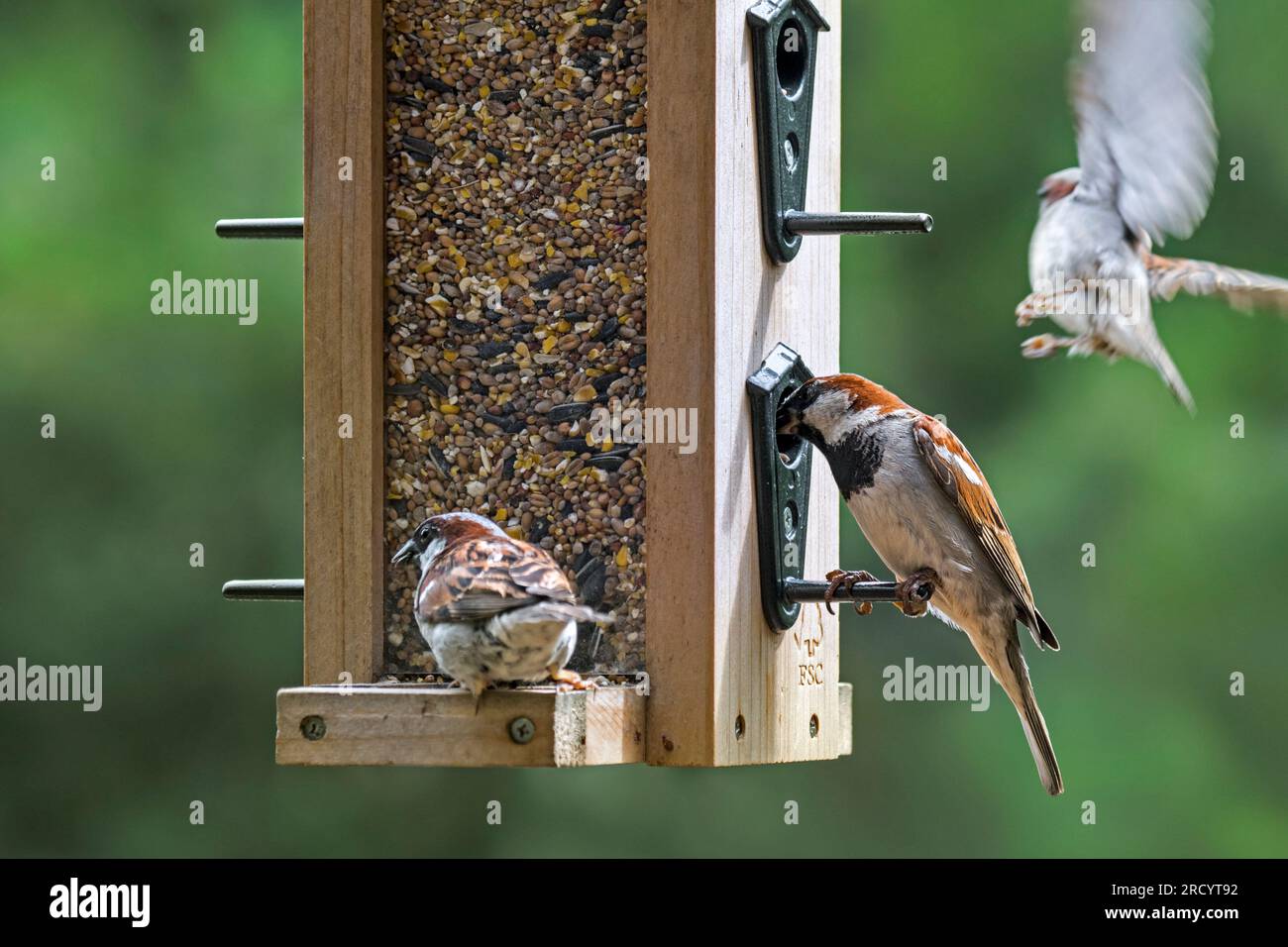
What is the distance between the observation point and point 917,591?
5.18 meters

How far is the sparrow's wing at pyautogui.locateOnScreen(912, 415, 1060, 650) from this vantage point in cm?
521

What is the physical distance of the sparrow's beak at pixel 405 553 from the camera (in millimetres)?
4707

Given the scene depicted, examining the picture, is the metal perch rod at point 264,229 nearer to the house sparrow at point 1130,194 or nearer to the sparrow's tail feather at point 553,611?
the sparrow's tail feather at point 553,611

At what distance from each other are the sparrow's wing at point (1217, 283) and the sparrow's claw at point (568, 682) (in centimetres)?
238

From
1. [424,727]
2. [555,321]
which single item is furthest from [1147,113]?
[424,727]

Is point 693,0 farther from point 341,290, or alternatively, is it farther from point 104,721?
point 104,721

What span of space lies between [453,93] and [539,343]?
69 centimetres

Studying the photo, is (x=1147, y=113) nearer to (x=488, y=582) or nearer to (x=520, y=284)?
(x=520, y=284)

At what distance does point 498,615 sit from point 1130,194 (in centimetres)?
275

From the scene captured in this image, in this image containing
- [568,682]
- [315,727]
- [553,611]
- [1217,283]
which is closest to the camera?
[553,611]

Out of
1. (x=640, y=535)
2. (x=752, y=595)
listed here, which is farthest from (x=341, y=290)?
(x=752, y=595)

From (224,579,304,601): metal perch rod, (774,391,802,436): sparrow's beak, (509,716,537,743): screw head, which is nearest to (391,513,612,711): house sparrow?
(509,716,537,743): screw head

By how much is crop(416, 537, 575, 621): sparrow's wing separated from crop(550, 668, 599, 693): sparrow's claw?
223mm

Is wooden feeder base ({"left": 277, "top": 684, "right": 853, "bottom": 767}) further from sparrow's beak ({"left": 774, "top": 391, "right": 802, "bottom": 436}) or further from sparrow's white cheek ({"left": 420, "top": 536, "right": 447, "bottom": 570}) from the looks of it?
sparrow's beak ({"left": 774, "top": 391, "right": 802, "bottom": 436})
